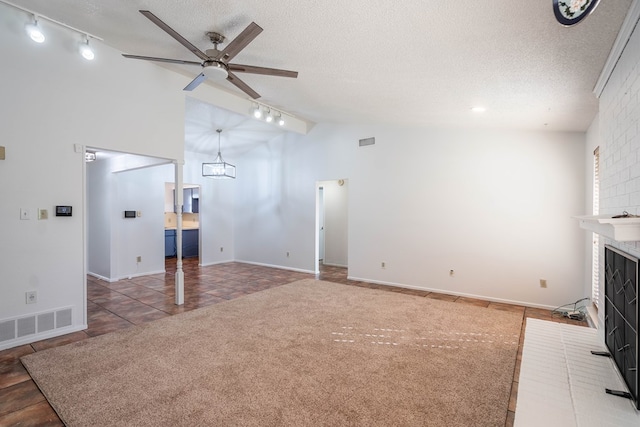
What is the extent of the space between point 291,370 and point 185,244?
7121mm

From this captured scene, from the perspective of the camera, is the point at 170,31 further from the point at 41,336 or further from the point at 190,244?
the point at 190,244

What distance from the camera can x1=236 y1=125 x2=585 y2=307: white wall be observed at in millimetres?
4402

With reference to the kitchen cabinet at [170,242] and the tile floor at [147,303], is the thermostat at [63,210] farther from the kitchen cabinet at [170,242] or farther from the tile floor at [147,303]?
the kitchen cabinet at [170,242]

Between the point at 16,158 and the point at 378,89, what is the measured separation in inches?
156

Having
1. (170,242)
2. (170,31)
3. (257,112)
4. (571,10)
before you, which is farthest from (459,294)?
(170,242)

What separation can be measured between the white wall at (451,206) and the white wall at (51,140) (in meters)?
3.67

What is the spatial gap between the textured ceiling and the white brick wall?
20 centimetres

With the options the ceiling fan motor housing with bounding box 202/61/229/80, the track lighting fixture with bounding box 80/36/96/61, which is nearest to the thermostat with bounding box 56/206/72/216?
the track lighting fixture with bounding box 80/36/96/61

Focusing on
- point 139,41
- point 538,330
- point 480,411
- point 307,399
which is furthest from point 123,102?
point 538,330

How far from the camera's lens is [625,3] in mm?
1796

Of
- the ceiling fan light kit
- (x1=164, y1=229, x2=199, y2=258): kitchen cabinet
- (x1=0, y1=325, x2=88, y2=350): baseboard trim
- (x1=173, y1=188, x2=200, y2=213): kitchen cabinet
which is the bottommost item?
(x1=0, y1=325, x2=88, y2=350): baseboard trim

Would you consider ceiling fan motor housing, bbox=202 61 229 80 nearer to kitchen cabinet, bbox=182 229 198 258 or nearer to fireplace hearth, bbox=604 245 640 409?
fireplace hearth, bbox=604 245 640 409

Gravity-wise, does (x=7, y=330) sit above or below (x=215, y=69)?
below

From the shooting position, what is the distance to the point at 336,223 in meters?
7.98
